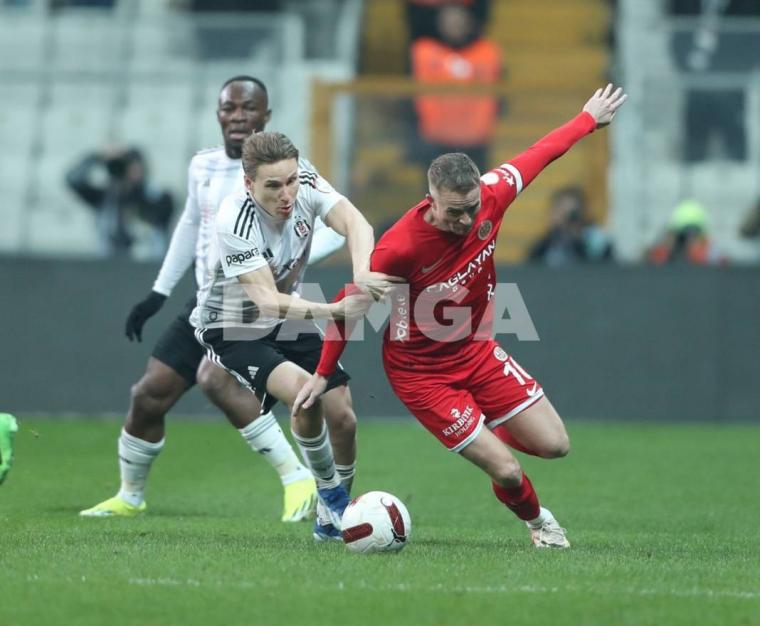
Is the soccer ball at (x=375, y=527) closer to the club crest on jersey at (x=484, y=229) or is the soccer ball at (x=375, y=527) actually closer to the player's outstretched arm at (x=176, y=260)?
the club crest on jersey at (x=484, y=229)

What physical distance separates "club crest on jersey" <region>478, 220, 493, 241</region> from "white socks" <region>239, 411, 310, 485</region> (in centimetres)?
203

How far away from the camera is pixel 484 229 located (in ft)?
24.2

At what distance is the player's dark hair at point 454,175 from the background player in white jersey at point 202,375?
1.86 m

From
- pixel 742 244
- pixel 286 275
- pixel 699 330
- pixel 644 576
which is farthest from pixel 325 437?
pixel 742 244

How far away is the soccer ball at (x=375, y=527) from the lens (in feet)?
22.6

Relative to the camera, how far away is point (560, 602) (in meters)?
5.63

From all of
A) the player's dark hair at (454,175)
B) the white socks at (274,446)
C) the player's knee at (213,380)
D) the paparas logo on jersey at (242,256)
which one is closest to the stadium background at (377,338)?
the white socks at (274,446)

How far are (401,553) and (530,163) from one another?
80.5 inches

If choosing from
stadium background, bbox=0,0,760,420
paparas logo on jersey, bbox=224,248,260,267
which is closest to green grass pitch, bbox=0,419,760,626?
paparas logo on jersey, bbox=224,248,260,267

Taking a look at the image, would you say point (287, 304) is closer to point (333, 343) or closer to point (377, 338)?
point (333, 343)

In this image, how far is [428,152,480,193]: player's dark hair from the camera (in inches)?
271

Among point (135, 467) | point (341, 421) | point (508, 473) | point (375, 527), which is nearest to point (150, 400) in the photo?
point (135, 467)

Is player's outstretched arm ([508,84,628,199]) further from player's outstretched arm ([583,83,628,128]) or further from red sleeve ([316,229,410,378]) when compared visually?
red sleeve ([316,229,410,378])

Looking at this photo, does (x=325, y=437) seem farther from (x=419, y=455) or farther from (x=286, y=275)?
(x=419, y=455)
